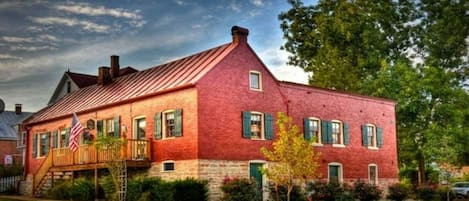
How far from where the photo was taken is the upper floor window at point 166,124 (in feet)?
90.2

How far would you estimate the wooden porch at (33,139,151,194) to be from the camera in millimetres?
27859

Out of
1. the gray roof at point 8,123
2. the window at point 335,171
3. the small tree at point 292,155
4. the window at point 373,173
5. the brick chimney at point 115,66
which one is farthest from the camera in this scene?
the gray roof at point 8,123

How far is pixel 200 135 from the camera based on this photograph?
26.2 m

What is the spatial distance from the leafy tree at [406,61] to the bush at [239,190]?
63.2ft

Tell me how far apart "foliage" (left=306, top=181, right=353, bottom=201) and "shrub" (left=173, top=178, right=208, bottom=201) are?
612 centimetres

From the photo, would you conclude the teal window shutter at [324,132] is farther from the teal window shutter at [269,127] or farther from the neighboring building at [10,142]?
the neighboring building at [10,142]

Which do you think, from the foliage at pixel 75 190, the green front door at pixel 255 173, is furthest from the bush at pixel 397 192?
the foliage at pixel 75 190

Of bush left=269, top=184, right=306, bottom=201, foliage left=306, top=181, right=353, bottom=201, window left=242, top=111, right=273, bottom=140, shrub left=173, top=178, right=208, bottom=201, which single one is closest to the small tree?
bush left=269, top=184, right=306, bottom=201

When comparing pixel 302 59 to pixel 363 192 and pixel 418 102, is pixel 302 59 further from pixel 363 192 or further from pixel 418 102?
pixel 363 192

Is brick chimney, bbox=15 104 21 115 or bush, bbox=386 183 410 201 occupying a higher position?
brick chimney, bbox=15 104 21 115

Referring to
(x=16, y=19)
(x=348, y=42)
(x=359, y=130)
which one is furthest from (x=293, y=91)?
(x=348, y=42)

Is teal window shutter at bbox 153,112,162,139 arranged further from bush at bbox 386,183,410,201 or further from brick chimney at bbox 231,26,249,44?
bush at bbox 386,183,410,201

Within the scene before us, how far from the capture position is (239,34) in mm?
28797

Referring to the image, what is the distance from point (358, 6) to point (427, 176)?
15.4m
